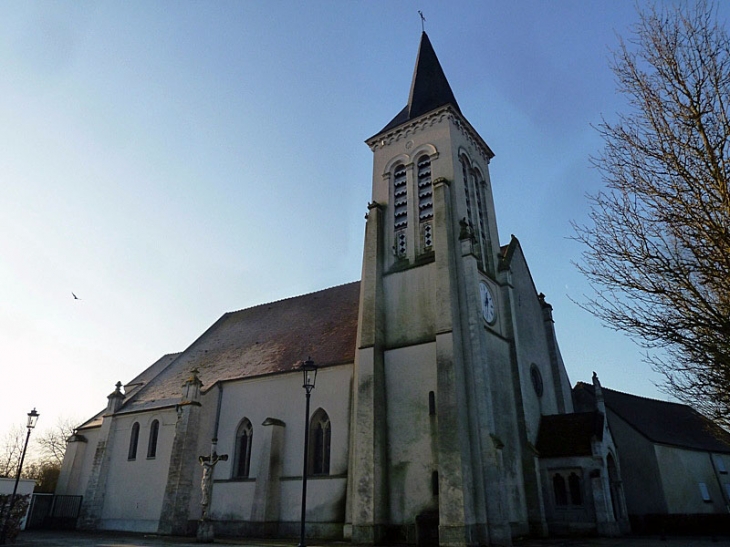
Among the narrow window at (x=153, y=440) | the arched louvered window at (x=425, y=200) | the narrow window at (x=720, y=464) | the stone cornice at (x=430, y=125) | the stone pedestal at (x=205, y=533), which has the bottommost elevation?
the stone pedestal at (x=205, y=533)

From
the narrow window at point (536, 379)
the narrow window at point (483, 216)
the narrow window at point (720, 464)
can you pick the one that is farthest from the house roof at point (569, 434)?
the narrow window at point (720, 464)

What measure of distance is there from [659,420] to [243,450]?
2252 centimetres

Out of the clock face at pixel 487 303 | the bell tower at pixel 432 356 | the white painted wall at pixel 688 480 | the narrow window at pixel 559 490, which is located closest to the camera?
the bell tower at pixel 432 356

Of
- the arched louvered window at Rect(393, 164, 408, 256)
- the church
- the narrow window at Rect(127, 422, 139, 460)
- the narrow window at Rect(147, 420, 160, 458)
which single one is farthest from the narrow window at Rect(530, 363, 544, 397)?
the narrow window at Rect(127, 422, 139, 460)

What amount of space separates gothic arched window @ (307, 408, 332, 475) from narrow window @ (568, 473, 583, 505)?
9.23 meters

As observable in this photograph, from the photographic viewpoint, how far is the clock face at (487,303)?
19934mm

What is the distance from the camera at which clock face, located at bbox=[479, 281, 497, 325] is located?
19934 millimetres

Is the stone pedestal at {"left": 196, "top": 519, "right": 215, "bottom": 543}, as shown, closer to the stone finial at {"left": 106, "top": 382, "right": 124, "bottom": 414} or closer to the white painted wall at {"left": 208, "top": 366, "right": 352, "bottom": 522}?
the white painted wall at {"left": 208, "top": 366, "right": 352, "bottom": 522}

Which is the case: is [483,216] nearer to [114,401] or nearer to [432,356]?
[432,356]

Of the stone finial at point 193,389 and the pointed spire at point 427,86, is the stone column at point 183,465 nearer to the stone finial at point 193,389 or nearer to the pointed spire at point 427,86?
the stone finial at point 193,389

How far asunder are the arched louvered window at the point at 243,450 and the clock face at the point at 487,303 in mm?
11677

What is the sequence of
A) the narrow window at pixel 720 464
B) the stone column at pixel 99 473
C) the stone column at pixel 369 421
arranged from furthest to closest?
the narrow window at pixel 720 464 → the stone column at pixel 99 473 → the stone column at pixel 369 421

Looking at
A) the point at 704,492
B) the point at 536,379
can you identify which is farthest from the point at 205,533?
the point at 704,492

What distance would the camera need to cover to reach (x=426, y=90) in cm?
2628
